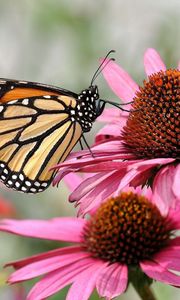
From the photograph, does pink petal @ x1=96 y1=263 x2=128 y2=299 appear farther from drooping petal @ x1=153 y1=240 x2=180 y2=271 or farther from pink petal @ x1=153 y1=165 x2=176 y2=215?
pink petal @ x1=153 y1=165 x2=176 y2=215

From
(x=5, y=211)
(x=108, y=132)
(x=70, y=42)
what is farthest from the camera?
(x=70, y=42)

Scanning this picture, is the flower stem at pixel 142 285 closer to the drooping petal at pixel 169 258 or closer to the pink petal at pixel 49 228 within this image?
the drooping petal at pixel 169 258

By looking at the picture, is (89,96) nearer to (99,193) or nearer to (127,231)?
(127,231)

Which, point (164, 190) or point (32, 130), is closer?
point (164, 190)

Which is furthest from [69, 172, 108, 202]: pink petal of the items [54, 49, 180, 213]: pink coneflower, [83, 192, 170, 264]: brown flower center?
[83, 192, 170, 264]: brown flower center

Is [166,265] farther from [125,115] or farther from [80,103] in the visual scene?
[80,103]

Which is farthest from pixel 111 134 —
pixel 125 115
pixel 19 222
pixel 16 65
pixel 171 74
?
pixel 16 65

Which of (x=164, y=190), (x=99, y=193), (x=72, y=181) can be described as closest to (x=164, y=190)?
(x=164, y=190)
